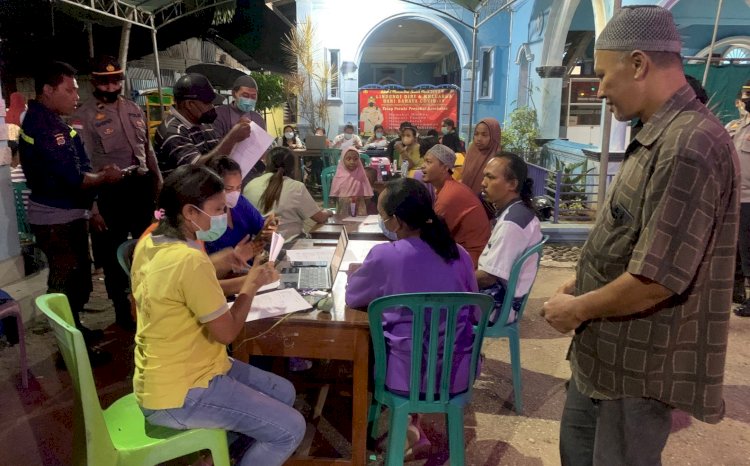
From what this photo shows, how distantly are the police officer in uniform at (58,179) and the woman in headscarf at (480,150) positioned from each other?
2.86 m

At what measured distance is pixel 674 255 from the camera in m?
1.24

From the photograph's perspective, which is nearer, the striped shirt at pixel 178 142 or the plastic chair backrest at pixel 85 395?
the plastic chair backrest at pixel 85 395

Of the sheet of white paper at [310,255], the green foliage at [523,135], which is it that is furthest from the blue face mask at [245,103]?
the green foliage at [523,135]

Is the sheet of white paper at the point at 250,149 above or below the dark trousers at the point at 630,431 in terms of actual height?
above

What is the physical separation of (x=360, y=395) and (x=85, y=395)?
40.6 inches

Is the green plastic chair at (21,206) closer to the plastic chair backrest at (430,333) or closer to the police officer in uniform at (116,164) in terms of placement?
the police officer in uniform at (116,164)

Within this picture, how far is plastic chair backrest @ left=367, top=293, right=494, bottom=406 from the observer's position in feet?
6.57

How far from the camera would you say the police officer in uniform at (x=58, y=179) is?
315 centimetres

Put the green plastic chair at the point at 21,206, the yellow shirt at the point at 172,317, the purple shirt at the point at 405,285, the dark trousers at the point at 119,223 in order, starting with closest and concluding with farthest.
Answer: the yellow shirt at the point at 172,317, the purple shirt at the point at 405,285, the dark trousers at the point at 119,223, the green plastic chair at the point at 21,206

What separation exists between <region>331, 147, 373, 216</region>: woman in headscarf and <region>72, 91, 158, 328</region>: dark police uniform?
5.03 ft

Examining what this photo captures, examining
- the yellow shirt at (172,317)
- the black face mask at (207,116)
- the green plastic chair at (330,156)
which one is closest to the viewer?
the yellow shirt at (172,317)

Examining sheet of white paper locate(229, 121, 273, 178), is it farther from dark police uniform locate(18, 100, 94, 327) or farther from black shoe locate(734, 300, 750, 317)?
black shoe locate(734, 300, 750, 317)

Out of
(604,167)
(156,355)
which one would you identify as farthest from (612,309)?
(604,167)

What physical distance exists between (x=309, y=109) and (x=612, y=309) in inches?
465
